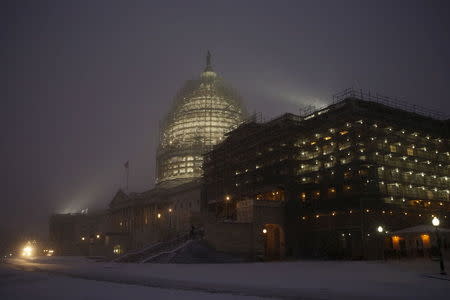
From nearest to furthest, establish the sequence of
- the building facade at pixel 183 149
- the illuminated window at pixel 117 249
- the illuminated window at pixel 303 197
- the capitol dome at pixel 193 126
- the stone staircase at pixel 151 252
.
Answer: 1. the stone staircase at pixel 151 252
2. the illuminated window at pixel 303 197
3. the illuminated window at pixel 117 249
4. the building facade at pixel 183 149
5. the capitol dome at pixel 193 126

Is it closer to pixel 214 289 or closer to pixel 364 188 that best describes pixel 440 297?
pixel 214 289

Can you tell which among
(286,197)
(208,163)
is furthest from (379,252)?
(208,163)

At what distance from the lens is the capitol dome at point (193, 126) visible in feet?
438

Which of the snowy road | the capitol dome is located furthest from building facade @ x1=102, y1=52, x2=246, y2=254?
the snowy road

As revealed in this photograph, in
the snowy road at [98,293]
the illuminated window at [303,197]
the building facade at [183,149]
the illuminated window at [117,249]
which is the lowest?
the illuminated window at [117,249]

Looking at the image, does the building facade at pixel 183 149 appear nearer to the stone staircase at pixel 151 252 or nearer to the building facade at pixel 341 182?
the building facade at pixel 341 182

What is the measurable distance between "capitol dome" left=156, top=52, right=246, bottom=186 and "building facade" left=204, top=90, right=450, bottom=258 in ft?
180

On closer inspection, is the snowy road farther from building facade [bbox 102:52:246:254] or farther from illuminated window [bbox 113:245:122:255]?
building facade [bbox 102:52:246:254]

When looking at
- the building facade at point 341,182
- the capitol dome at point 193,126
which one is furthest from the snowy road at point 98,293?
the capitol dome at point 193,126

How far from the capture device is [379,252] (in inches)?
2203

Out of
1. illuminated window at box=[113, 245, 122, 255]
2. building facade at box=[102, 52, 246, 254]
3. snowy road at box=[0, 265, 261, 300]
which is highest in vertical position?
building facade at box=[102, 52, 246, 254]

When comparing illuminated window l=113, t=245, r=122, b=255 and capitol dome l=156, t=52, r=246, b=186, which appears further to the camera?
capitol dome l=156, t=52, r=246, b=186

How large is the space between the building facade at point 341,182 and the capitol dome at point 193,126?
180 feet

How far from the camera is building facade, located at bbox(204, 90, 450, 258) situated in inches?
2319
